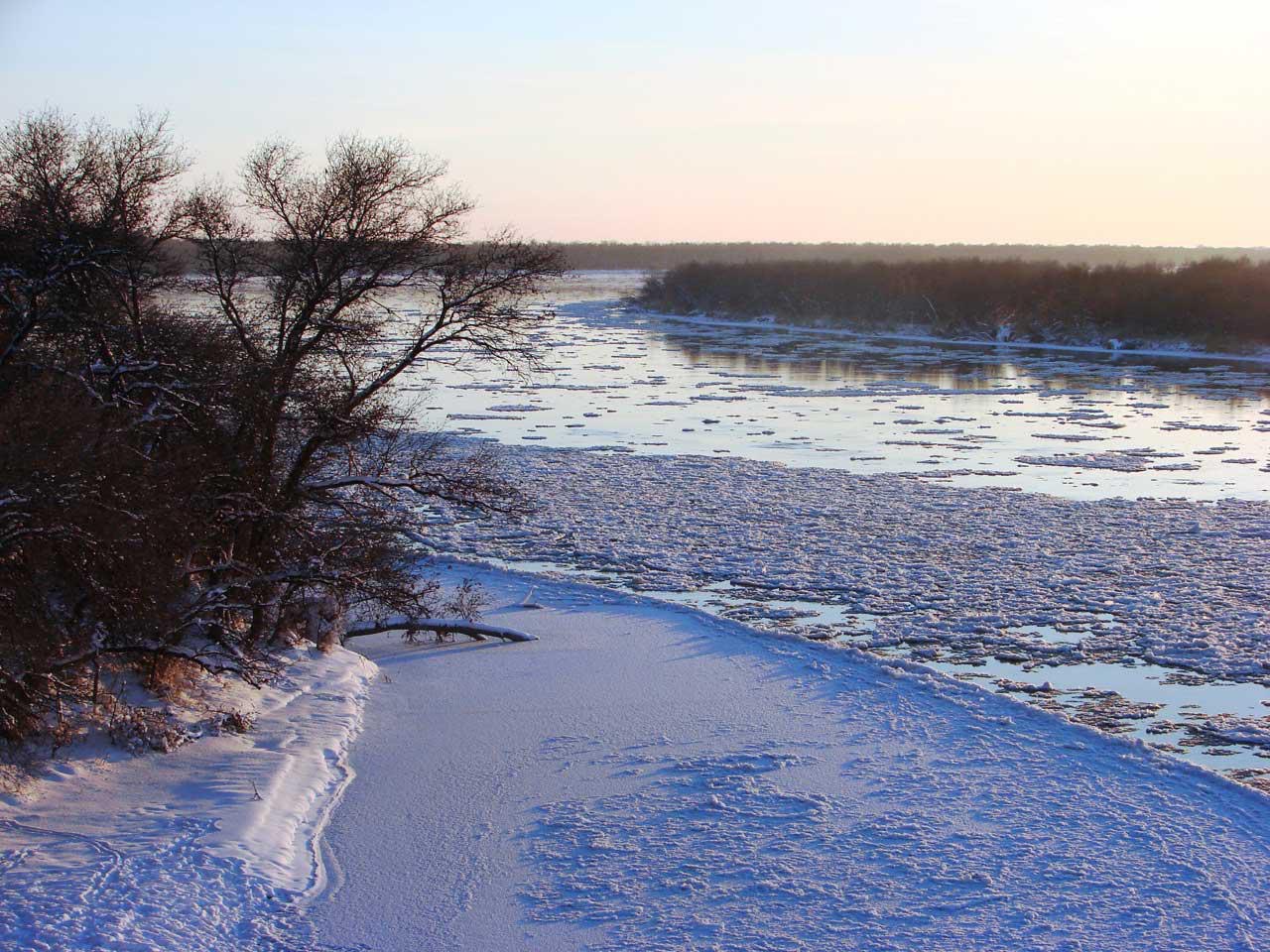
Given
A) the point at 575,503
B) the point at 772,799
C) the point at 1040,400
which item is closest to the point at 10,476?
the point at 772,799

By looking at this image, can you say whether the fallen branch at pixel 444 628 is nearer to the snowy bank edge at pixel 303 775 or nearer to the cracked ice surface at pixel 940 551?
the snowy bank edge at pixel 303 775

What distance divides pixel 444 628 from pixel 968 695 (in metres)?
5.15

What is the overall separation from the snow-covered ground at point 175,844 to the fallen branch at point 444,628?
279 centimetres

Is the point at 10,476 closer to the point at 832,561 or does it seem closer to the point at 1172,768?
the point at 1172,768

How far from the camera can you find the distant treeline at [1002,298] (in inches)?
1991

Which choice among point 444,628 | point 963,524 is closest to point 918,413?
point 963,524

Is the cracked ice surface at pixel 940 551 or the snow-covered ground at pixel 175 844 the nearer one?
the snow-covered ground at pixel 175 844

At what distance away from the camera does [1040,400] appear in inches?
1267

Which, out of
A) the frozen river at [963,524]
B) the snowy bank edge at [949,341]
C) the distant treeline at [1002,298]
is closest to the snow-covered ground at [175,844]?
the frozen river at [963,524]

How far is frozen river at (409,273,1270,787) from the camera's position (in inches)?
425

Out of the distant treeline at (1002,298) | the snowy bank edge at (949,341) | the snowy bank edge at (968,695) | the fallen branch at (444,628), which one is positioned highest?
the distant treeline at (1002,298)

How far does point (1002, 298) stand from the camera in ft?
197

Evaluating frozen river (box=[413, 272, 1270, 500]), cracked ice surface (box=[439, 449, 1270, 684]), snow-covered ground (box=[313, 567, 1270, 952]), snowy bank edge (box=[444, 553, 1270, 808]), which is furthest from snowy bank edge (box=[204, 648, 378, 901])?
frozen river (box=[413, 272, 1270, 500])

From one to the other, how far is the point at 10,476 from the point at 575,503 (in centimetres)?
1217
